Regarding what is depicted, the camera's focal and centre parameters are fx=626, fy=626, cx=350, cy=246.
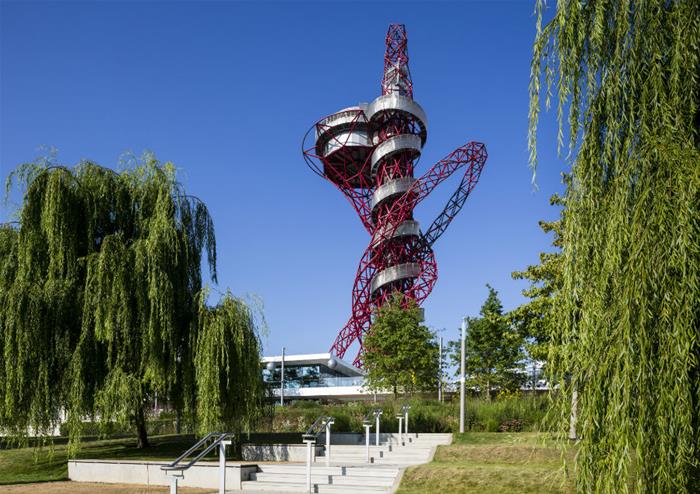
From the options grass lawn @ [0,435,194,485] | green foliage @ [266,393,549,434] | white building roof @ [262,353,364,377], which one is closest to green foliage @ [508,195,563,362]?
green foliage @ [266,393,549,434]

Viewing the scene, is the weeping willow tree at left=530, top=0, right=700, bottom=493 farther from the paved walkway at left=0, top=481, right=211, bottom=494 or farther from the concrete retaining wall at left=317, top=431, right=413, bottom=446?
the concrete retaining wall at left=317, top=431, right=413, bottom=446

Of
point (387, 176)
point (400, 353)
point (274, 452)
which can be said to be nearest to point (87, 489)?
point (274, 452)

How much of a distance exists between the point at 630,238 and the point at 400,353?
27.8 metres

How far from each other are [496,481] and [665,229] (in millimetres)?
7503

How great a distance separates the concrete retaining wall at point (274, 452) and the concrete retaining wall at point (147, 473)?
2.64 m

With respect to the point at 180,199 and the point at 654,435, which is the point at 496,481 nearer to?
the point at 654,435

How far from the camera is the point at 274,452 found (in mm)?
17484

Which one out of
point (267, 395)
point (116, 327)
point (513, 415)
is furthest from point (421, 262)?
point (116, 327)

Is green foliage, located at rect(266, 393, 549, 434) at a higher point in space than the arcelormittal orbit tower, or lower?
lower

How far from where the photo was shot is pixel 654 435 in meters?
5.79

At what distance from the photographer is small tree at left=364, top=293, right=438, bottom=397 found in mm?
33188

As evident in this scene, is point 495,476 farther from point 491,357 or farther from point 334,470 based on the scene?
point 491,357

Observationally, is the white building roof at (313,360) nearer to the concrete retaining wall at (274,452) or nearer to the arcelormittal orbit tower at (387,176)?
the arcelormittal orbit tower at (387,176)

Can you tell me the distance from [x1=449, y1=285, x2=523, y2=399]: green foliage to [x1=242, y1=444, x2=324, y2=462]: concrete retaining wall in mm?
16179
